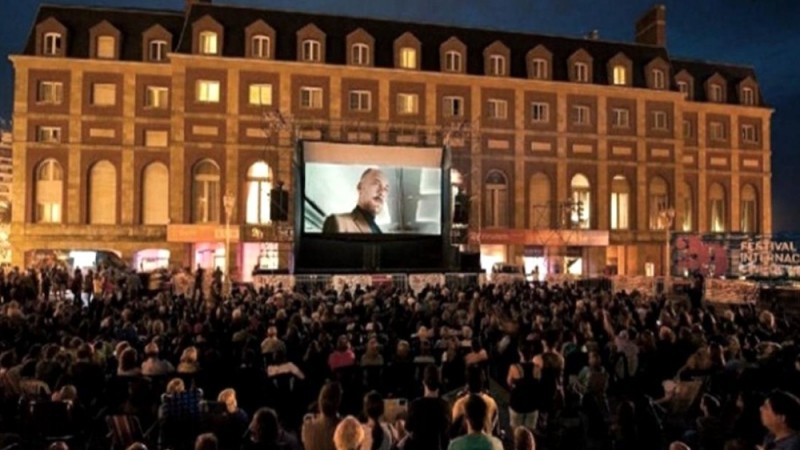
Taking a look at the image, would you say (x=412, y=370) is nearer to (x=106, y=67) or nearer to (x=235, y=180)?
(x=235, y=180)

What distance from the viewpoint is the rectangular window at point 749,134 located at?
49.0 meters

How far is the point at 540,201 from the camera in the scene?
43875 mm

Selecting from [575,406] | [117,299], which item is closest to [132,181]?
[117,299]

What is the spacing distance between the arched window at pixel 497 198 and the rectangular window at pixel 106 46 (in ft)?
75.2

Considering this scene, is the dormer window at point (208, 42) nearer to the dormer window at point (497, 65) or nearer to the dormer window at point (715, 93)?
the dormer window at point (497, 65)

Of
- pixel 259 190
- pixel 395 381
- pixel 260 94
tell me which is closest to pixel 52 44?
pixel 260 94

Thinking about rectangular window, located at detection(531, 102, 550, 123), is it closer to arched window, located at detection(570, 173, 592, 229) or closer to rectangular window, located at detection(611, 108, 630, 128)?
arched window, located at detection(570, 173, 592, 229)

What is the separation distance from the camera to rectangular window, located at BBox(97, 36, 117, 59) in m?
39.2

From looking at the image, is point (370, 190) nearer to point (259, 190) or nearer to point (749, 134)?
point (259, 190)

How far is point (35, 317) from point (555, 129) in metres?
35.8

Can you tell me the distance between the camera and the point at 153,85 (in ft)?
130

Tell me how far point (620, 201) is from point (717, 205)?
26.8 ft

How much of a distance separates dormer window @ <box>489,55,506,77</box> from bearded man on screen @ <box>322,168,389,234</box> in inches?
571

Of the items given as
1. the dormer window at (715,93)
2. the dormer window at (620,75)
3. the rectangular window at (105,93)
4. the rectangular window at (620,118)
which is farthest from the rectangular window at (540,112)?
the rectangular window at (105,93)
